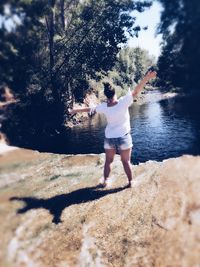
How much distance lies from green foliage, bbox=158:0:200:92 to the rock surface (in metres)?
9.53

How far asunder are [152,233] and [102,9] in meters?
20.1

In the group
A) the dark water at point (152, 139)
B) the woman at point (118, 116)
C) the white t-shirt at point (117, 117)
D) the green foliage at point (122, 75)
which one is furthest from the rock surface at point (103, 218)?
the green foliage at point (122, 75)

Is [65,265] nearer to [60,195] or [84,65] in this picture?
[60,195]

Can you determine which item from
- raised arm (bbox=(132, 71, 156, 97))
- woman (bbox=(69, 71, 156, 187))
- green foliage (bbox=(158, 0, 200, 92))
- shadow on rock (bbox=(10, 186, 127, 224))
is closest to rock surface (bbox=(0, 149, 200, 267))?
shadow on rock (bbox=(10, 186, 127, 224))

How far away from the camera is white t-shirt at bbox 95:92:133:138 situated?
634 cm

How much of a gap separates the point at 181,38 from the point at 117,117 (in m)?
11.5

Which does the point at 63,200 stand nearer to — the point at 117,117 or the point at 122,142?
the point at 122,142

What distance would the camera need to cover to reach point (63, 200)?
6.93 m

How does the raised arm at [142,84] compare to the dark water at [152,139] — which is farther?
the dark water at [152,139]

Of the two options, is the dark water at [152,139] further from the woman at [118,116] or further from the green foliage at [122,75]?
the woman at [118,116]

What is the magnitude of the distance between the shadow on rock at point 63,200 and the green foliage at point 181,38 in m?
10.9

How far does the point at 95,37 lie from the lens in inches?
911

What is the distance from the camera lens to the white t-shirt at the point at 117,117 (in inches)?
249

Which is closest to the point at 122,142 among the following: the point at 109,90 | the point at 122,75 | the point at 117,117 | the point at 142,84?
the point at 117,117
